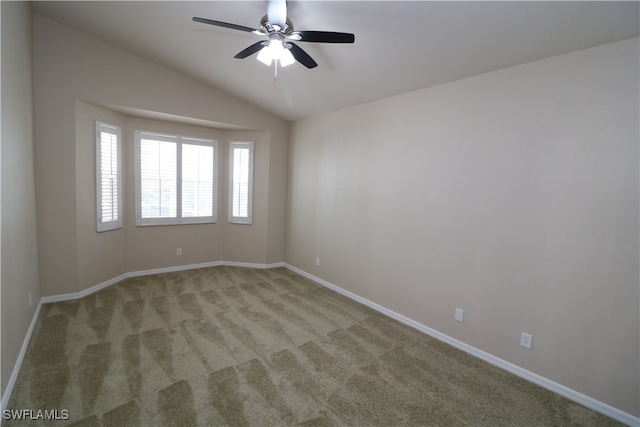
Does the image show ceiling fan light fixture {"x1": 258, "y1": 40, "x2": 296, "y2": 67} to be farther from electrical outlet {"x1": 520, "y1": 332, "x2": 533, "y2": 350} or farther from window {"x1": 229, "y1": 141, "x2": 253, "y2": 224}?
electrical outlet {"x1": 520, "y1": 332, "x2": 533, "y2": 350}

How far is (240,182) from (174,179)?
1.07 m

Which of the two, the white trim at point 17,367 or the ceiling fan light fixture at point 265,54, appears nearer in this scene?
the white trim at point 17,367

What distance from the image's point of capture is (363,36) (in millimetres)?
2418

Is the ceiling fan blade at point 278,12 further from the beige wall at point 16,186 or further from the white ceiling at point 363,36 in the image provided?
the beige wall at point 16,186

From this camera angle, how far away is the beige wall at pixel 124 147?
10.6 feet

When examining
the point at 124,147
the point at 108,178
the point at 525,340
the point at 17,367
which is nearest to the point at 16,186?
the point at 17,367

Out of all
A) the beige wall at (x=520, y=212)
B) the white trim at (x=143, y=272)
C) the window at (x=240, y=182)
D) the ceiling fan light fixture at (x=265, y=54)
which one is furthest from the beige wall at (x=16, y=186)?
the beige wall at (x=520, y=212)

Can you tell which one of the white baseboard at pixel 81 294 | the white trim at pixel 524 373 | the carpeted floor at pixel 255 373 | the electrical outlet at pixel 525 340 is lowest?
the carpeted floor at pixel 255 373

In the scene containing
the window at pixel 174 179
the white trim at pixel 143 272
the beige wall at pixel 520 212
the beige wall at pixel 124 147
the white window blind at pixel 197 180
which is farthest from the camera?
the white window blind at pixel 197 180

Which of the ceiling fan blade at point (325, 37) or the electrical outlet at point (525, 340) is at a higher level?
the ceiling fan blade at point (325, 37)

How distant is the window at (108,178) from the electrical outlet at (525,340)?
499 centimetres

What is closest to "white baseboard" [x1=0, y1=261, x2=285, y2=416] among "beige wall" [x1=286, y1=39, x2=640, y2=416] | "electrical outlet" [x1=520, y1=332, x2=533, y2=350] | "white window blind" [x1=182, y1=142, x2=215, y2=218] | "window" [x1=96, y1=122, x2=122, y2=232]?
"window" [x1=96, y1=122, x2=122, y2=232]

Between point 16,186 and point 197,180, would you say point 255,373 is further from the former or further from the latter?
point 197,180

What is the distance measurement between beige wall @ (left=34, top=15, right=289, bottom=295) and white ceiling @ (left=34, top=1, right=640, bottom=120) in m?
0.30
